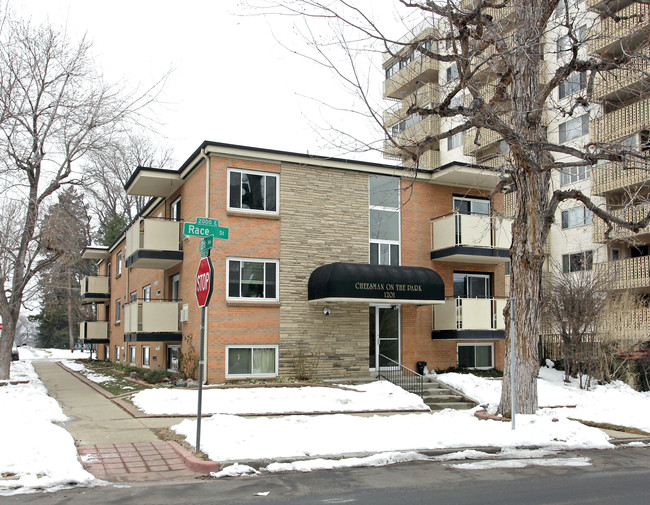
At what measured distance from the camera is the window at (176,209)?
894 inches

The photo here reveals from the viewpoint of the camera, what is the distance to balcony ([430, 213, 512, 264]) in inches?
842

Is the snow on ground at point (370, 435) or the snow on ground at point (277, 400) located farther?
the snow on ground at point (277, 400)

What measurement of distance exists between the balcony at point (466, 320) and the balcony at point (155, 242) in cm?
922

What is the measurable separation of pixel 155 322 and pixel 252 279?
12.9 ft

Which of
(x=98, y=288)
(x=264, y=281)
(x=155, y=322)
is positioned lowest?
(x=155, y=322)

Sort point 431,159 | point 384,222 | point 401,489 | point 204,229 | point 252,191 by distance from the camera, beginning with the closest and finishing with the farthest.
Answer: point 401,489
point 204,229
point 252,191
point 384,222
point 431,159

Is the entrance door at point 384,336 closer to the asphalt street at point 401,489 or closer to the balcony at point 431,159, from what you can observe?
the asphalt street at point 401,489

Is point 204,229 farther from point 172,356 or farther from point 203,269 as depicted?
point 172,356

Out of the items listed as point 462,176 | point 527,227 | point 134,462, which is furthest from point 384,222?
point 134,462

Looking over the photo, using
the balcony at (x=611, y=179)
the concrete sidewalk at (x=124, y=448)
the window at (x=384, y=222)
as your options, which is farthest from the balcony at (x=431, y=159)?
the concrete sidewalk at (x=124, y=448)

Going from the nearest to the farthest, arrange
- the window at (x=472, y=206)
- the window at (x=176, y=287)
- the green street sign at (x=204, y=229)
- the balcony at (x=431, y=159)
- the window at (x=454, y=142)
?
the green street sign at (x=204, y=229), the window at (x=176, y=287), the window at (x=472, y=206), the window at (x=454, y=142), the balcony at (x=431, y=159)

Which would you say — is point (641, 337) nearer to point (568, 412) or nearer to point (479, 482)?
point (568, 412)

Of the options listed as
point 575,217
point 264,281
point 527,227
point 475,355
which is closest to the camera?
point 527,227

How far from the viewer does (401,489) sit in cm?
791
